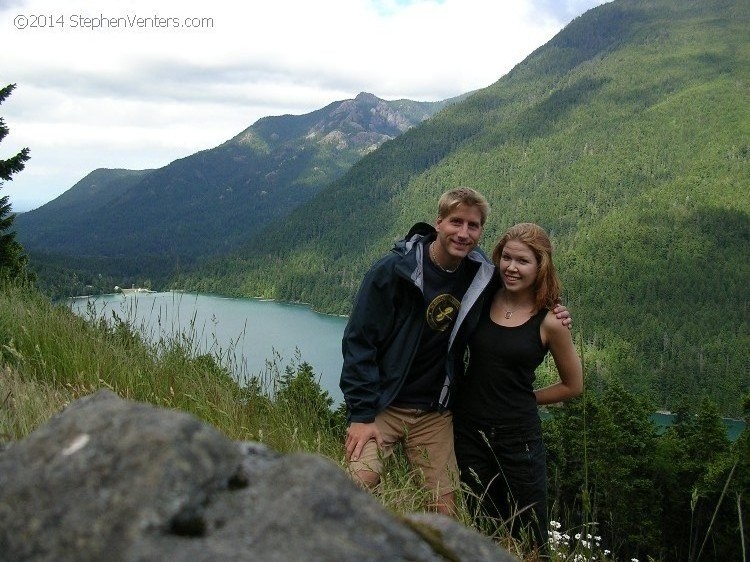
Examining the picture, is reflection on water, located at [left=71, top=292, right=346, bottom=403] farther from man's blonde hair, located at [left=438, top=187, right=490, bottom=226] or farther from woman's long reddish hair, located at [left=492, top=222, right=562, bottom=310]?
woman's long reddish hair, located at [left=492, top=222, right=562, bottom=310]

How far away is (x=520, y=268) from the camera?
3887mm

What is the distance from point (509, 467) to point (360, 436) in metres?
0.94

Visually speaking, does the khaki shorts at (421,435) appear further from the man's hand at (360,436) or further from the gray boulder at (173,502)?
the gray boulder at (173,502)

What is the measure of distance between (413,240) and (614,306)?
12794cm

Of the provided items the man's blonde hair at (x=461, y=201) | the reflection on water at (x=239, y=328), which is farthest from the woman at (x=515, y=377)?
the reflection on water at (x=239, y=328)

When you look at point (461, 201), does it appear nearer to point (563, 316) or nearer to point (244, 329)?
point (563, 316)

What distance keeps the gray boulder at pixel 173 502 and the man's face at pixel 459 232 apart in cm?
265

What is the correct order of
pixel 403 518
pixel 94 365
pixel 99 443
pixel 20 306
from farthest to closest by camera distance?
pixel 20 306 → pixel 94 365 → pixel 403 518 → pixel 99 443

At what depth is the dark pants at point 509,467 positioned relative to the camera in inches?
151

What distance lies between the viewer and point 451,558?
122 centimetres

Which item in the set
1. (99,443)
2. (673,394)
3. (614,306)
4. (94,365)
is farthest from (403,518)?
(614,306)

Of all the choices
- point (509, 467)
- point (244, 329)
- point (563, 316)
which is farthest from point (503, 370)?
point (244, 329)

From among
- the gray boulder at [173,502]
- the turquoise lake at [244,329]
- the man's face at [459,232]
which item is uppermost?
the man's face at [459,232]

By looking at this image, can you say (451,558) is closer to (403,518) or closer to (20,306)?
(403,518)
